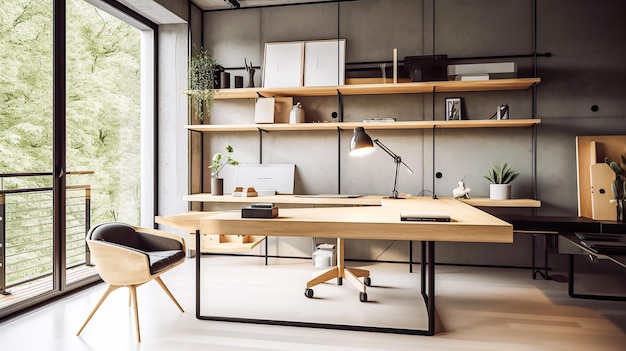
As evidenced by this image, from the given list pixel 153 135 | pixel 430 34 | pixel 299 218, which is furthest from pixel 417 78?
pixel 153 135

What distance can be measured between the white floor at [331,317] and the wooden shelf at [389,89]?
6.30 feet

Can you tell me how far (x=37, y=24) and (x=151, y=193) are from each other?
2.08 meters

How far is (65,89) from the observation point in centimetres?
363

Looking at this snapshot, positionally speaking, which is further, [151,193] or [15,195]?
[151,193]

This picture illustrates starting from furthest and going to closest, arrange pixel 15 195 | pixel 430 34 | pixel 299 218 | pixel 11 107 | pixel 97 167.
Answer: pixel 430 34
pixel 97 167
pixel 15 195
pixel 11 107
pixel 299 218

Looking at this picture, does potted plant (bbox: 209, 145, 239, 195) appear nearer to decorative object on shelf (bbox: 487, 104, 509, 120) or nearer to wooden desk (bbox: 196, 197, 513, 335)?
wooden desk (bbox: 196, 197, 513, 335)

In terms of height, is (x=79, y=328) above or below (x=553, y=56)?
below

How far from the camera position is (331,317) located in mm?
3053

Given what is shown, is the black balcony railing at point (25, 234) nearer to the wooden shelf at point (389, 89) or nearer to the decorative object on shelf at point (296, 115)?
the wooden shelf at point (389, 89)

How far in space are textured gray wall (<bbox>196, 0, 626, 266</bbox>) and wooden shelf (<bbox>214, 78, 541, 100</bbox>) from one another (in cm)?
15

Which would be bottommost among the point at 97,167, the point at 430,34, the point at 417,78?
the point at 97,167

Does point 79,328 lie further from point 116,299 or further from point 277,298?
point 277,298

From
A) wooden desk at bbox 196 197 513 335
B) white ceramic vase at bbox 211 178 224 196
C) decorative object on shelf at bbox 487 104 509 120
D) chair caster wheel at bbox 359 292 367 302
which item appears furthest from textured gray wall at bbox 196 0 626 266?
wooden desk at bbox 196 197 513 335

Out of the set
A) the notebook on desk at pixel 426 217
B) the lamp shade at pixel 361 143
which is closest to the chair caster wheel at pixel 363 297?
the notebook on desk at pixel 426 217
